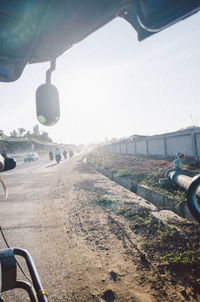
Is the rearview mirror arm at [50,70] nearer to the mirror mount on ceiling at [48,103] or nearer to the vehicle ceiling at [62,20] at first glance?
the mirror mount on ceiling at [48,103]

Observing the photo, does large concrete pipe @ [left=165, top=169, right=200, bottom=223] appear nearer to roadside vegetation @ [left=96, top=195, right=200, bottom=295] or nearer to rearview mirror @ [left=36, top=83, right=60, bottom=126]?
roadside vegetation @ [left=96, top=195, right=200, bottom=295]

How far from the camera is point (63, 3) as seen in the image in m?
1.80

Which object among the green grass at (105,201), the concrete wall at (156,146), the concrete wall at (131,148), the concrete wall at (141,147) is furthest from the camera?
the concrete wall at (131,148)

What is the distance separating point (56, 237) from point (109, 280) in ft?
5.48

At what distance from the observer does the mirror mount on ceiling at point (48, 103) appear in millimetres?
2150

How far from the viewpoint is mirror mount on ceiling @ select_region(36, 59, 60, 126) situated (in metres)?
2.15

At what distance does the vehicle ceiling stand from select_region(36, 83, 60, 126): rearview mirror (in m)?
0.49

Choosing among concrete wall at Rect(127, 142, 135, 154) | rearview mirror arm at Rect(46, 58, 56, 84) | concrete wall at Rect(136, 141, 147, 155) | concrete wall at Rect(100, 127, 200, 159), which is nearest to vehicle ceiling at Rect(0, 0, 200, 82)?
rearview mirror arm at Rect(46, 58, 56, 84)

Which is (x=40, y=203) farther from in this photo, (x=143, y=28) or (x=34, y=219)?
(x=143, y=28)

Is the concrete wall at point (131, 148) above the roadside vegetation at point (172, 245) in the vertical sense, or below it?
above

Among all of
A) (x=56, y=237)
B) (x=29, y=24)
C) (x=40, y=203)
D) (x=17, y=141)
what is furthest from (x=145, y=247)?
(x=17, y=141)

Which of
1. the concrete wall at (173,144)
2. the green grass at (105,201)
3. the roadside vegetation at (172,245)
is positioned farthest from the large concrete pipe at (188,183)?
the concrete wall at (173,144)

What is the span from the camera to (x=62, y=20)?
6.56 feet

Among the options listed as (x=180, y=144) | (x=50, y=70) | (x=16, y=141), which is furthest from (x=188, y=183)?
(x=16, y=141)
